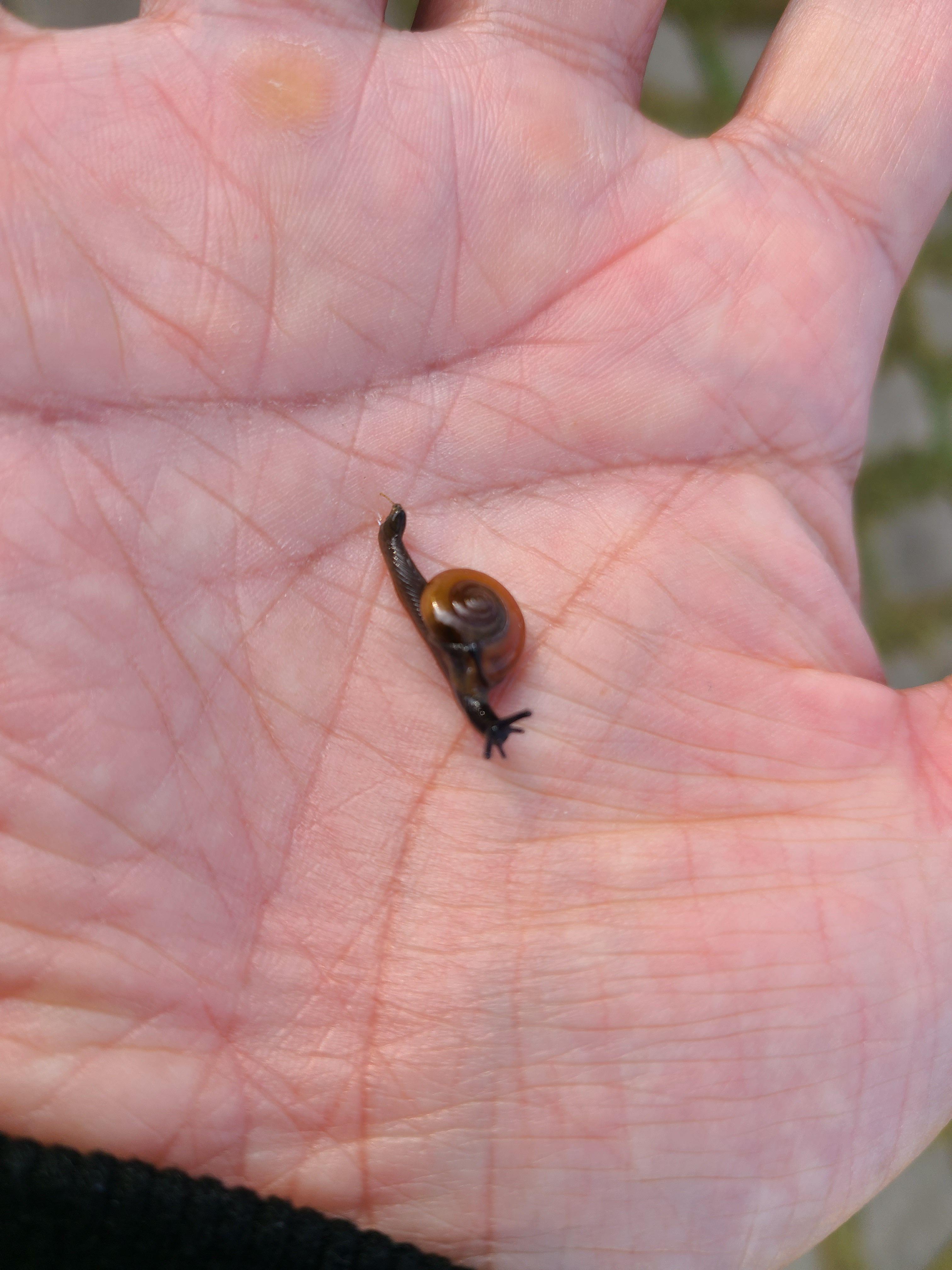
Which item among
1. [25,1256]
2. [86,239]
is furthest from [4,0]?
[25,1256]

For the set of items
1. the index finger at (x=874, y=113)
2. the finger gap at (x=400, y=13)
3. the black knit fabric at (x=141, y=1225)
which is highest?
the index finger at (x=874, y=113)

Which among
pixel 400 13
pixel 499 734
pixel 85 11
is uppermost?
pixel 400 13

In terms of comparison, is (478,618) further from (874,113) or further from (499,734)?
(874,113)

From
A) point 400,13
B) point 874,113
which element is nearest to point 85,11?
point 400,13

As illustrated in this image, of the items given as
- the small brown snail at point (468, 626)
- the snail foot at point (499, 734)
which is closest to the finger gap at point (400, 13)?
the small brown snail at point (468, 626)

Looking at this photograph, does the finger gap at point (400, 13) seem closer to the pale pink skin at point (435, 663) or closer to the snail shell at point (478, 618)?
the pale pink skin at point (435, 663)

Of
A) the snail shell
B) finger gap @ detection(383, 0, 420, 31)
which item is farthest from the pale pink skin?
finger gap @ detection(383, 0, 420, 31)

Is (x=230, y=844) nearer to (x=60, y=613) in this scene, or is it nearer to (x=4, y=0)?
(x=60, y=613)
